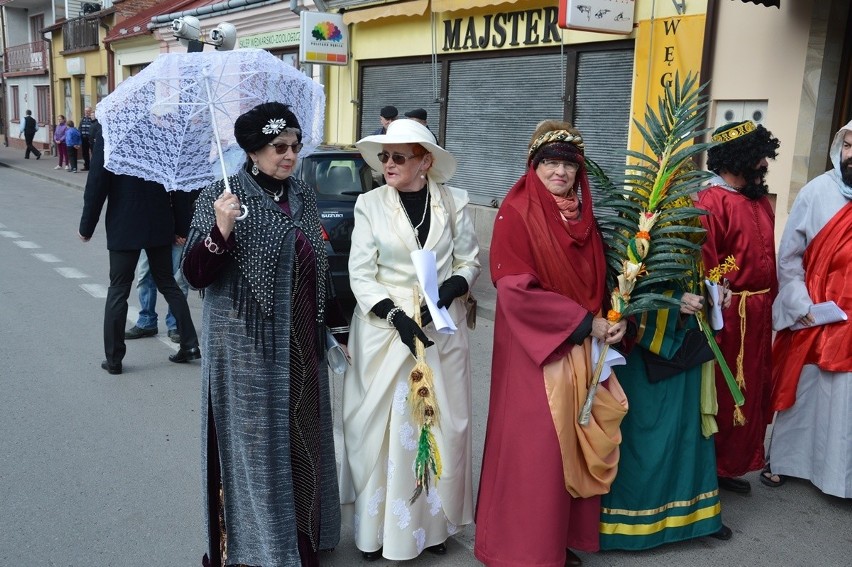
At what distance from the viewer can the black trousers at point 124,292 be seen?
222 inches

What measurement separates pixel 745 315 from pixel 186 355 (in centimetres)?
408

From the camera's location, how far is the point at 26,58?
3675 centimetres

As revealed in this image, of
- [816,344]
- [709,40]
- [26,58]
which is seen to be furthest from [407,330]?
[26,58]

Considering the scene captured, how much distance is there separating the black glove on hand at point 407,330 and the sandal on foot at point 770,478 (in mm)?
2330

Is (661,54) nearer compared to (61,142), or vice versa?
(661,54)

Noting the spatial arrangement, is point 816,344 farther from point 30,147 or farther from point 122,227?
point 30,147

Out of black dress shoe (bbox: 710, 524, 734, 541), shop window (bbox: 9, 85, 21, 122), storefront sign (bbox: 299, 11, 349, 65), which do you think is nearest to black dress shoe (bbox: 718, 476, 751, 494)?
black dress shoe (bbox: 710, 524, 734, 541)

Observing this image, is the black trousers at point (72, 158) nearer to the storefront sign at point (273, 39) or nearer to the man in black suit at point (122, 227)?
the storefront sign at point (273, 39)

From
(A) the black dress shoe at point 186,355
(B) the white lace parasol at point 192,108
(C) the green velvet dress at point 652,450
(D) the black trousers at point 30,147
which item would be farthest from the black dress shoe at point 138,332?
(D) the black trousers at point 30,147

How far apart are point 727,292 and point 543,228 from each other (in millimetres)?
1209

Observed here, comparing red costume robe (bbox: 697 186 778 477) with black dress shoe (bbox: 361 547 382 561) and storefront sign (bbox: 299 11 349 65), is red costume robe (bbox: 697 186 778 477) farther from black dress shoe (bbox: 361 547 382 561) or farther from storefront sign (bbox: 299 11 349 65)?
storefront sign (bbox: 299 11 349 65)

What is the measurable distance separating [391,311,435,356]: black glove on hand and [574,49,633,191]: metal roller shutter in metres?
7.46

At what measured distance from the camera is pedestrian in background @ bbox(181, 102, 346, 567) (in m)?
2.85

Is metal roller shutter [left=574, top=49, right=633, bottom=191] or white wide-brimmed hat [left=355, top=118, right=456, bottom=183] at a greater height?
metal roller shutter [left=574, top=49, right=633, bottom=191]
